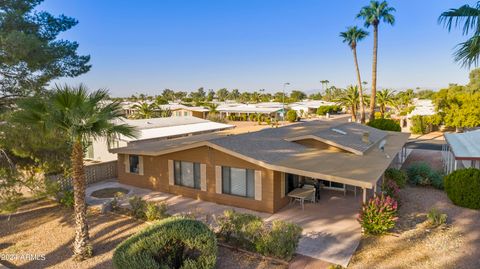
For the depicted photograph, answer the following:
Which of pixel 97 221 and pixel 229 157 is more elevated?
pixel 229 157

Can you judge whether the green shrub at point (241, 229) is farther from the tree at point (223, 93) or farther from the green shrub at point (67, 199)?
the tree at point (223, 93)

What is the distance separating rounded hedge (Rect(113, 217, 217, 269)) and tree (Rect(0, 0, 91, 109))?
8.09 m

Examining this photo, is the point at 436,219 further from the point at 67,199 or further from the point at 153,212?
the point at 67,199

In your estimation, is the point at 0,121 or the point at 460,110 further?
the point at 460,110

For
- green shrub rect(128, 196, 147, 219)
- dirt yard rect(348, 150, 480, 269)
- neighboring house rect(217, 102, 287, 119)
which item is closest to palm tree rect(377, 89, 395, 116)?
neighboring house rect(217, 102, 287, 119)

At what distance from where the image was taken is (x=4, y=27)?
1210cm

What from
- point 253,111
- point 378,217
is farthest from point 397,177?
point 253,111

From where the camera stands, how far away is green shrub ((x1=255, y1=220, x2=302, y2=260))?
9195 mm

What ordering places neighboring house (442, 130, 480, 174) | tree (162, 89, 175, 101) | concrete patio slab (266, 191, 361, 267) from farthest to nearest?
tree (162, 89, 175, 101) < neighboring house (442, 130, 480, 174) < concrete patio slab (266, 191, 361, 267)

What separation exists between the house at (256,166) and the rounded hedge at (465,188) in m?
2.65

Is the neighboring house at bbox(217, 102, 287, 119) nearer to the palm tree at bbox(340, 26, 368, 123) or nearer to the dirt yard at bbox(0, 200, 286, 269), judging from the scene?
the palm tree at bbox(340, 26, 368, 123)

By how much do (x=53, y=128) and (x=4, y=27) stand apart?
240 inches

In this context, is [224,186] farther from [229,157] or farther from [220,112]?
[220,112]

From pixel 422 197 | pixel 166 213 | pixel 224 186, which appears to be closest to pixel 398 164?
pixel 422 197
